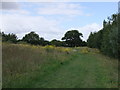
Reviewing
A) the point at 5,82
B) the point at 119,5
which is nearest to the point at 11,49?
the point at 5,82

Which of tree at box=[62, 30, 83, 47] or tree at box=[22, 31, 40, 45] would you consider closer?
tree at box=[22, 31, 40, 45]

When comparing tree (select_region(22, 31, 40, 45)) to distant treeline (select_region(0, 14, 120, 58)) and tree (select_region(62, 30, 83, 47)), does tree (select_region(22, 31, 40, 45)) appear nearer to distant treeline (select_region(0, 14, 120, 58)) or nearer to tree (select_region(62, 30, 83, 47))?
distant treeline (select_region(0, 14, 120, 58))

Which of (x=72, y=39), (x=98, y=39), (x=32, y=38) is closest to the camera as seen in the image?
(x=98, y=39)

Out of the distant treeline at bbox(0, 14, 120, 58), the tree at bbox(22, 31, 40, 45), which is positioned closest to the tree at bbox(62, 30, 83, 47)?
the distant treeline at bbox(0, 14, 120, 58)

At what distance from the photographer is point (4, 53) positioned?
10.7 metres

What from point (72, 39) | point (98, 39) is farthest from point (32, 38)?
point (72, 39)

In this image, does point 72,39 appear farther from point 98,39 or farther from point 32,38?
point 98,39

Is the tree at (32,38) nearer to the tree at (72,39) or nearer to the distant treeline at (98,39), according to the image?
the distant treeline at (98,39)

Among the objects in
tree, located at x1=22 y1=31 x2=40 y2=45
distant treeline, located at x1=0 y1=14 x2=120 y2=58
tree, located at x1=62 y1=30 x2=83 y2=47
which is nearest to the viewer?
distant treeline, located at x1=0 y1=14 x2=120 y2=58

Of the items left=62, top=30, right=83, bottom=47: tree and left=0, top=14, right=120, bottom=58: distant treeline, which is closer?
left=0, top=14, right=120, bottom=58: distant treeline

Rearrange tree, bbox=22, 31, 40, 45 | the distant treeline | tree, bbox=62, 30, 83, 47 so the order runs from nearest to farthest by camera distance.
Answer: the distant treeline
tree, bbox=22, 31, 40, 45
tree, bbox=62, 30, 83, 47

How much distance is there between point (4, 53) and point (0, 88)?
4.50 m

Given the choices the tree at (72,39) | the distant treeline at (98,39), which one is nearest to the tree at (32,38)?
the distant treeline at (98,39)

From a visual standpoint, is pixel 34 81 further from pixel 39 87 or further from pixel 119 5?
pixel 119 5
